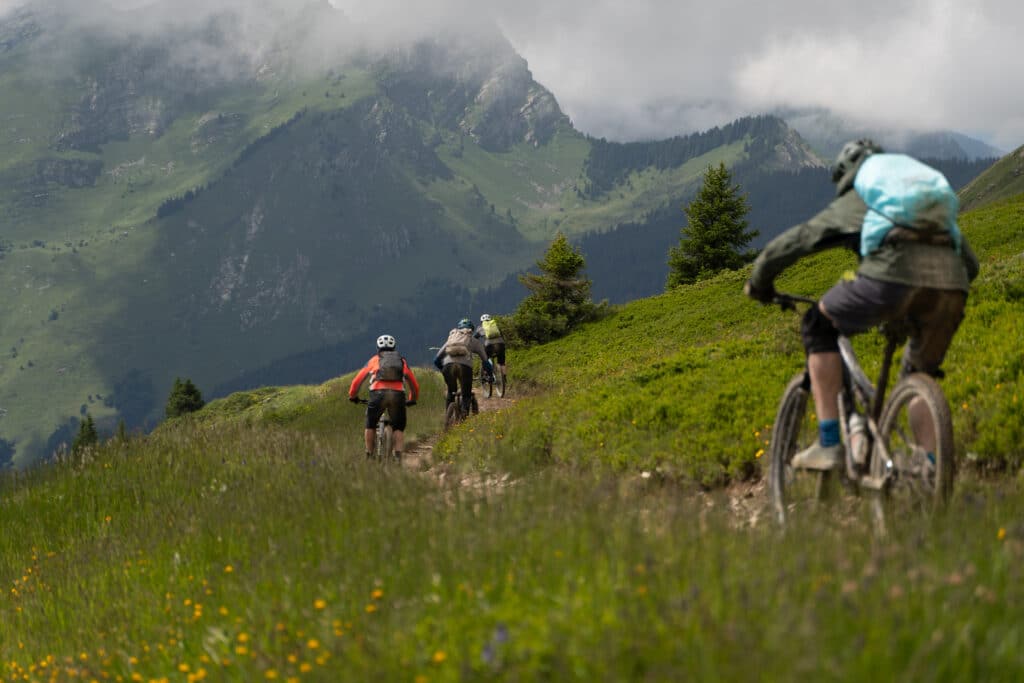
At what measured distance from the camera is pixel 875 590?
284 cm

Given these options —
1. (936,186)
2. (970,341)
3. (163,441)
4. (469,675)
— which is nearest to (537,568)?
(469,675)

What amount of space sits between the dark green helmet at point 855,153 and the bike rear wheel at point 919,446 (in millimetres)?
1394

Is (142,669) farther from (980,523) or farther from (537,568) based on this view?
(980,523)

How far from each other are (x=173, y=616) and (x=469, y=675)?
10.2ft

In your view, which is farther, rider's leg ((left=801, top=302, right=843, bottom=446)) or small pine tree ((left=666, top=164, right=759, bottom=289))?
small pine tree ((left=666, top=164, right=759, bottom=289))

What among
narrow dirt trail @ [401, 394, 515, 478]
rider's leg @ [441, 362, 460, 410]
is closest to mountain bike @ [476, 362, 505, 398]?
narrow dirt trail @ [401, 394, 515, 478]

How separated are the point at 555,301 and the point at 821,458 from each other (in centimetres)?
3061

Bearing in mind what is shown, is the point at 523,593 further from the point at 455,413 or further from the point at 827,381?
the point at 455,413

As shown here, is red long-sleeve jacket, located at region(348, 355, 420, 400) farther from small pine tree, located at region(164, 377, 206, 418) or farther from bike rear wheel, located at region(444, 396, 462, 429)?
small pine tree, located at region(164, 377, 206, 418)

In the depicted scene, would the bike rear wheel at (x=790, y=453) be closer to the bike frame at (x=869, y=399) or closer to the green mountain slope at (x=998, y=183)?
the bike frame at (x=869, y=399)

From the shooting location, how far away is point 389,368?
13219 millimetres

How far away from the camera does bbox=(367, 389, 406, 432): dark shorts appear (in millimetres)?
13227

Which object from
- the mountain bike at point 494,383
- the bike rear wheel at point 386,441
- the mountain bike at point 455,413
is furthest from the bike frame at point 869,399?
the mountain bike at point 494,383

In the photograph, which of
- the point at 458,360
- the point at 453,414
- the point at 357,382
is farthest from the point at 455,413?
the point at 357,382
